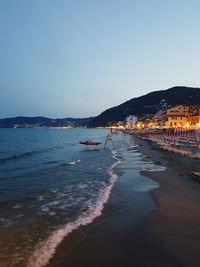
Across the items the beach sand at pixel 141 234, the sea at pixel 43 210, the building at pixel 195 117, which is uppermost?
the building at pixel 195 117

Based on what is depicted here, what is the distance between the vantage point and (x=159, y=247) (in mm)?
10883

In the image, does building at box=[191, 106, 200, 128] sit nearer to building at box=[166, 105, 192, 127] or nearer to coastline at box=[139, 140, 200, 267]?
building at box=[166, 105, 192, 127]

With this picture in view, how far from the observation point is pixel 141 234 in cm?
1246

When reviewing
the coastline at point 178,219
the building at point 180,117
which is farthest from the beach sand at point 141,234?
the building at point 180,117

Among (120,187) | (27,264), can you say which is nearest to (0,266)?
(27,264)

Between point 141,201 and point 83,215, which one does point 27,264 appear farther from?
point 141,201

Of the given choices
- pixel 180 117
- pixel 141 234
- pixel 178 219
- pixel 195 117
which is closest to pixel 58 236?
pixel 141 234

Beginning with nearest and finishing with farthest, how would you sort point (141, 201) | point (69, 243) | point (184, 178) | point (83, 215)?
point (69, 243) < point (83, 215) < point (141, 201) < point (184, 178)

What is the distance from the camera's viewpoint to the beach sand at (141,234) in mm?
9930

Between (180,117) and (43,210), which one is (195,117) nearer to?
(180,117)

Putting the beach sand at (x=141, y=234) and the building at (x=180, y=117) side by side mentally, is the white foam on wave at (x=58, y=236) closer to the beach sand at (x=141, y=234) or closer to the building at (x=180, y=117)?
the beach sand at (x=141, y=234)

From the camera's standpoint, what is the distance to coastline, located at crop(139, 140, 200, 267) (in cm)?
1054

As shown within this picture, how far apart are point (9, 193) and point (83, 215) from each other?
23.8 feet

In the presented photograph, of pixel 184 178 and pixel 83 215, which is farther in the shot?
pixel 184 178
